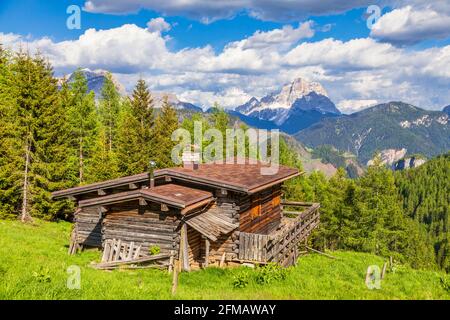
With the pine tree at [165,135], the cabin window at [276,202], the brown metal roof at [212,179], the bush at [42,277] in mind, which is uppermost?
the pine tree at [165,135]

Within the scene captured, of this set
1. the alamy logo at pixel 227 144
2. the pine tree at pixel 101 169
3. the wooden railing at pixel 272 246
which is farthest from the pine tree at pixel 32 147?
the wooden railing at pixel 272 246

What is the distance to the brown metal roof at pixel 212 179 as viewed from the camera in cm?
1928

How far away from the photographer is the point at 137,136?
45.7 metres

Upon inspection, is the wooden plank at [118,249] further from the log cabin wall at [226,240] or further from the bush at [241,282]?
the bush at [241,282]

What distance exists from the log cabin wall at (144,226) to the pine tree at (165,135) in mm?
26437

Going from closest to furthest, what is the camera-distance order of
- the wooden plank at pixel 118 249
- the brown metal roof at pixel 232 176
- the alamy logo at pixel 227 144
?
the wooden plank at pixel 118 249
the brown metal roof at pixel 232 176
the alamy logo at pixel 227 144

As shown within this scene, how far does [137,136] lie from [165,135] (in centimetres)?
723

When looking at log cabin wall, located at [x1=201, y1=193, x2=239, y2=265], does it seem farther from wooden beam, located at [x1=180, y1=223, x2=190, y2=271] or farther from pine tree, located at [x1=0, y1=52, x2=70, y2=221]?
pine tree, located at [x1=0, y1=52, x2=70, y2=221]

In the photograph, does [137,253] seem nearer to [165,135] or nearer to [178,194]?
[178,194]

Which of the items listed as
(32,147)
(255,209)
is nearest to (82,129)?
(32,147)

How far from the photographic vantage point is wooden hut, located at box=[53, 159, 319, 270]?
58.2 feet
